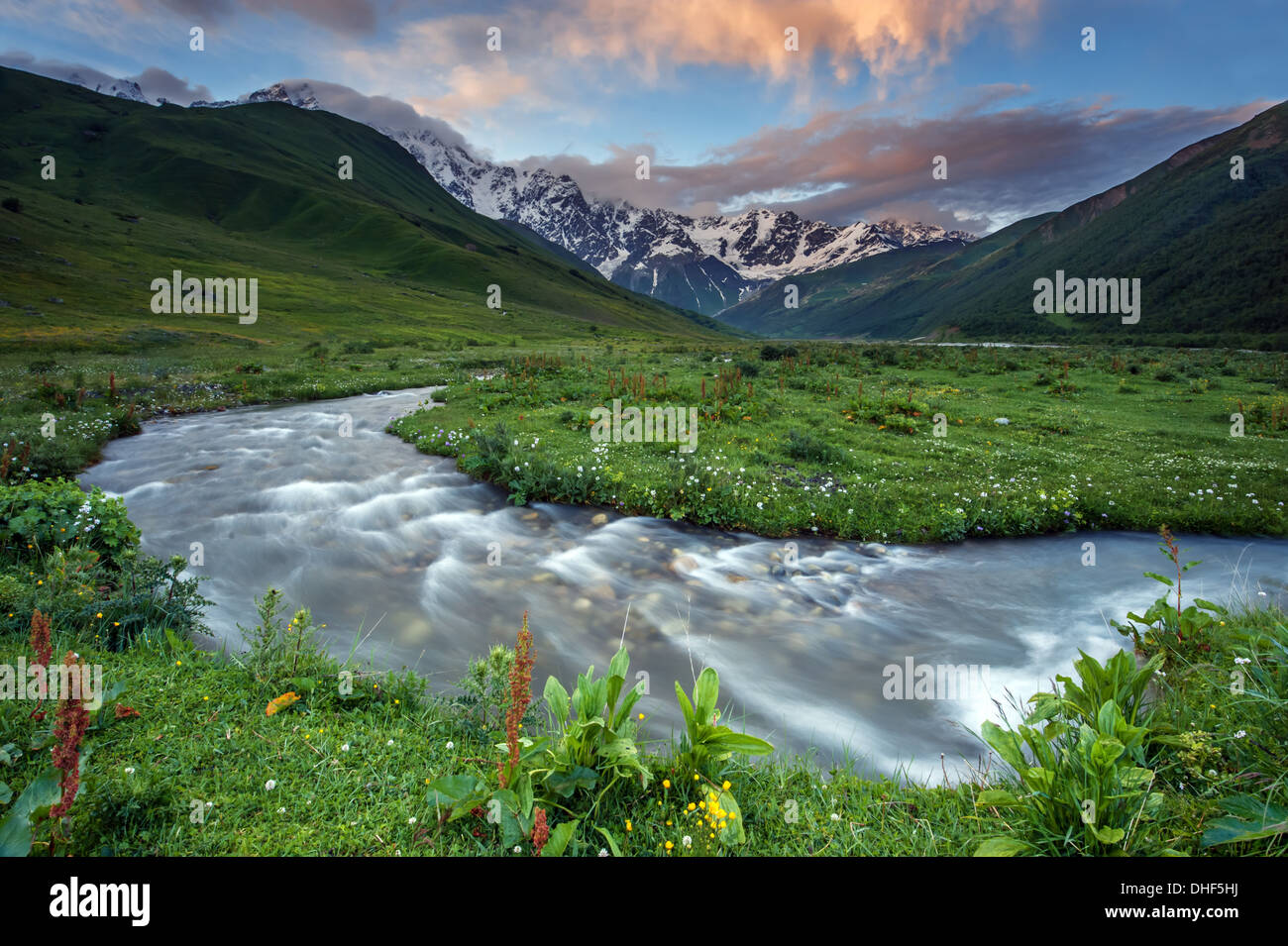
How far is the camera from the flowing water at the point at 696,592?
6895 mm

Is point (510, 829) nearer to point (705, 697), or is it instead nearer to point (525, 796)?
point (525, 796)

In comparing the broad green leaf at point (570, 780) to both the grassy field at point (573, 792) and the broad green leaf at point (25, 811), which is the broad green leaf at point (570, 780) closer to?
the grassy field at point (573, 792)

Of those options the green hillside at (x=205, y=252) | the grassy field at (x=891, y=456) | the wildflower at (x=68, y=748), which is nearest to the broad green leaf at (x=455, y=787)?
the wildflower at (x=68, y=748)

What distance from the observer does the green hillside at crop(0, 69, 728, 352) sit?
61.4m

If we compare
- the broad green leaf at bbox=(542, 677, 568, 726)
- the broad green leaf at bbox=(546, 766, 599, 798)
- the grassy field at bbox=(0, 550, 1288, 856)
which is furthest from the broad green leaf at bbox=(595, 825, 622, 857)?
→ the broad green leaf at bbox=(542, 677, 568, 726)

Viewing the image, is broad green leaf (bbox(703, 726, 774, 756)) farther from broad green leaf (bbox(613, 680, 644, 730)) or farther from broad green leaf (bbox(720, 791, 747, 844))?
broad green leaf (bbox(613, 680, 644, 730))

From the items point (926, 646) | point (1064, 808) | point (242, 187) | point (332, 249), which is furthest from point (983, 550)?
point (242, 187)

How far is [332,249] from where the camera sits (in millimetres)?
153375

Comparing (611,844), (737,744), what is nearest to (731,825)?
(737,744)

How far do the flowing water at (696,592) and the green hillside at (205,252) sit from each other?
→ 45879 mm

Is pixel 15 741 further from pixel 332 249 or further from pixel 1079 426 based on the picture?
pixel 332 249

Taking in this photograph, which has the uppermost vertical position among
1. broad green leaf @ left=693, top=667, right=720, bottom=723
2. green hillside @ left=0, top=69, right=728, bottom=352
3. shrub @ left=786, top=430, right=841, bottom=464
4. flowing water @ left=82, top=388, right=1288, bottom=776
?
green hillside @ left=0, top=69, right=728, bottom=352

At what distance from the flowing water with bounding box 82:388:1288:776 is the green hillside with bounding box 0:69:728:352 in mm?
45879

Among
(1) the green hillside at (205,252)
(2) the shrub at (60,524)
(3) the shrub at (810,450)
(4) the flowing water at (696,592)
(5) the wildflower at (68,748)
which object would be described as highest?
(1) the green hillside at (205,252)
